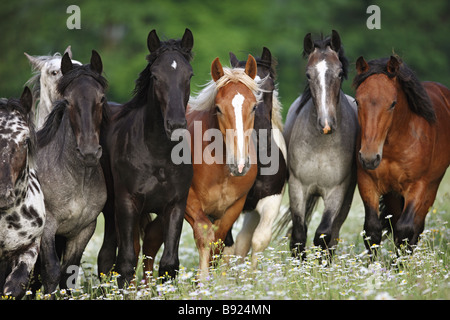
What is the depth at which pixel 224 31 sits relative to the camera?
73.2 ft

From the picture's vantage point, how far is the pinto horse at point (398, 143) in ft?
21.2

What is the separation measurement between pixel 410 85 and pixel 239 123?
1.83 metres

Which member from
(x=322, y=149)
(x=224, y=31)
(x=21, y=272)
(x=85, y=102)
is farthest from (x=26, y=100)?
(x=224, y=31)

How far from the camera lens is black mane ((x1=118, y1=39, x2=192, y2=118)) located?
6.11 m

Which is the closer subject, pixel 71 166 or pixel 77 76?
pixel 77 76

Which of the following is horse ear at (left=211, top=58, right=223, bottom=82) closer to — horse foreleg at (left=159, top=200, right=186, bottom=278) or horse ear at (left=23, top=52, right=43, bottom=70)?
horse foreleg at (left=159, top=200, right=186, bottom=278)

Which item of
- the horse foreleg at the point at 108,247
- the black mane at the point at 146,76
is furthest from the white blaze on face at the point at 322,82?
the horse foreleg at the point at 108,247

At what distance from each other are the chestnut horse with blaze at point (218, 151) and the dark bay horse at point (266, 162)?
30 cm

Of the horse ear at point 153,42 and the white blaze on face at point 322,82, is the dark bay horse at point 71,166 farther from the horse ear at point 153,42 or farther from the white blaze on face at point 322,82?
the white blaze on face at point 322,82

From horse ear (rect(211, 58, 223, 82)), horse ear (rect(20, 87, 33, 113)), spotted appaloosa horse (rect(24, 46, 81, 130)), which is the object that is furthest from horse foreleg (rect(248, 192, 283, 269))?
horse ear (rect(20, 87, 33, 113))

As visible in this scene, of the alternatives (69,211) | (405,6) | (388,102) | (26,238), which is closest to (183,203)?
(69,211)

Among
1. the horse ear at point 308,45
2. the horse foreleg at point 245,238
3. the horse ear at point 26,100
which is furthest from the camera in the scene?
the horse foreleg at point 245,238

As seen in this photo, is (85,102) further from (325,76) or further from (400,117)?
(400,117)

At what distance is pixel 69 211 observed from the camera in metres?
6.13
